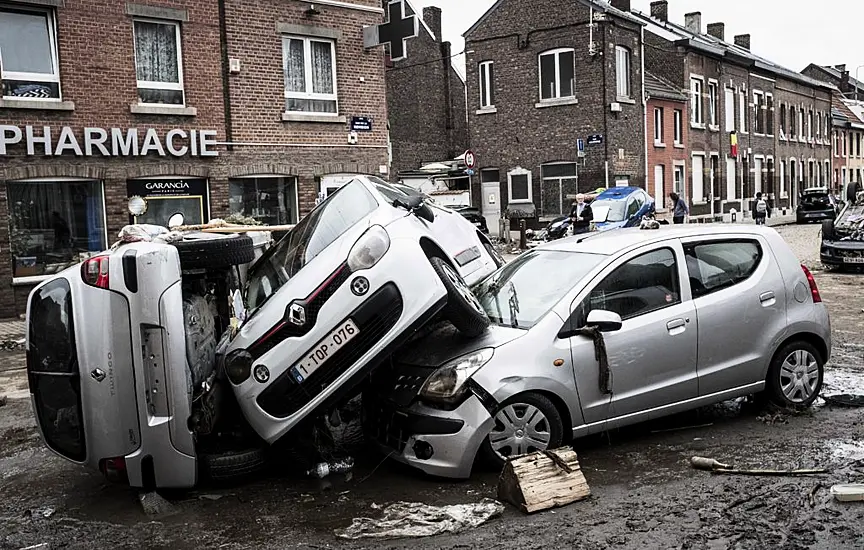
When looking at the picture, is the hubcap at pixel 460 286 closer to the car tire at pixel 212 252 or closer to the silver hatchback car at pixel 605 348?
the silver hatchback car at pixel 605 348

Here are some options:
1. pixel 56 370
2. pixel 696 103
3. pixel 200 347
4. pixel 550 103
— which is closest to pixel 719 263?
pixel 200 347

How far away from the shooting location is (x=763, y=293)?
649 cm

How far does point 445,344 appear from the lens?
18.7ft

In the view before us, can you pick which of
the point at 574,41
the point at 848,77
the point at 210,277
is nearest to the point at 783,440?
the point at 210,277

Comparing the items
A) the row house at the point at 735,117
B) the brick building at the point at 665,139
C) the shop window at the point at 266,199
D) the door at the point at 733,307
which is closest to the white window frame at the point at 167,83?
the shop window at the point at 266,199

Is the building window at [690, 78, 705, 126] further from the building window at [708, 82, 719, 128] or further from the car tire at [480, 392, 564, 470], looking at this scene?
the car tire at [480, 392, 564, 470]

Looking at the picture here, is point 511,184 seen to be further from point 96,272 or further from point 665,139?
point 96,272

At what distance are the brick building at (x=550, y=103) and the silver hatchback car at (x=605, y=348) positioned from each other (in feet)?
81.3

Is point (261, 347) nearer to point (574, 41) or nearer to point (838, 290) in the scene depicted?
point (838, 290)

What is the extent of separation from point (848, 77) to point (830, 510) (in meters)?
83.3

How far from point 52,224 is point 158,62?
12.0 ft

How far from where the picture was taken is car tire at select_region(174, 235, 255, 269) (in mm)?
5645

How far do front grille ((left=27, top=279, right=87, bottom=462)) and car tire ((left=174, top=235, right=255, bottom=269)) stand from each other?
0.82 m

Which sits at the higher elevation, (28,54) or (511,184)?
(28,54)
